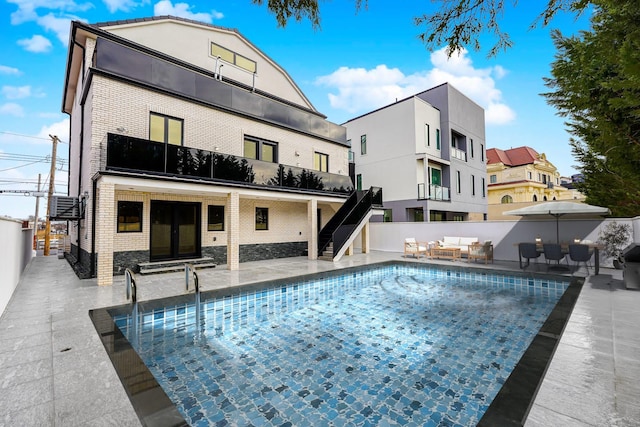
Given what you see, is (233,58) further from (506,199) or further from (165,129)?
(506,199)

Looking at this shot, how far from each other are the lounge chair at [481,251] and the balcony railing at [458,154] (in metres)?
10.9

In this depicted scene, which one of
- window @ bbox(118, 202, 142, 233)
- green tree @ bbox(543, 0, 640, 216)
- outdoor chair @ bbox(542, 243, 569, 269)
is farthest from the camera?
window @ bbox(118, 202, 142, 233)

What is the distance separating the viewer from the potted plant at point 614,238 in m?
10.0

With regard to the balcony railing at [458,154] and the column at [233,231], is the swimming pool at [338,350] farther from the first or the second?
the balcony railing at [458,154]

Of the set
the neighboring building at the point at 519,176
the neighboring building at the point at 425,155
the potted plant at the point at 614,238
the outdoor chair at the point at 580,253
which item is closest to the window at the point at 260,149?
the neighboring building at the point at 425,155

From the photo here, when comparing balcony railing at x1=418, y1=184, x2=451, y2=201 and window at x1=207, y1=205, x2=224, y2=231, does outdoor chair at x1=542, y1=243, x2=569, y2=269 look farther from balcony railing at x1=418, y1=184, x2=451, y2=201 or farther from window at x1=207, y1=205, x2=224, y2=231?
window at x1=207, y1=205, x2=224, y2=231

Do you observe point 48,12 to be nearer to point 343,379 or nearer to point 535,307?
point 343,379

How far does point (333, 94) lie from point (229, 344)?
18.7 m

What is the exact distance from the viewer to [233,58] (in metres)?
14.5

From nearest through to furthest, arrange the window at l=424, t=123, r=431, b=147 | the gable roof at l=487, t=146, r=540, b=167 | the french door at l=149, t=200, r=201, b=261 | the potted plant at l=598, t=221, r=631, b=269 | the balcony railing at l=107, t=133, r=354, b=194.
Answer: the balcony railing at l=107, t=133, r=354, b=194 < the potted plant at l=598, t=221, r=631, b=269 < the french door at l=149, t=200, r=201, b=261 < the window at l=424, t=123, r=431, b=147 < the gable roof at l=487, t=146, r=540, b=167

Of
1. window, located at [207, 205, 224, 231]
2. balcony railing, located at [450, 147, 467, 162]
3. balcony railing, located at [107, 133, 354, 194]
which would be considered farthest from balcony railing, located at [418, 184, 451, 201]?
window, located at [207, 205, 224, 231]

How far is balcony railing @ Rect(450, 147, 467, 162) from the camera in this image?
2098 cm

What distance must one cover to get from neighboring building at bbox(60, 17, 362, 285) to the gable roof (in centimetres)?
2862

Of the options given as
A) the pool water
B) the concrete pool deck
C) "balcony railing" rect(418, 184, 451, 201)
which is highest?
"balcony railing" rect(418, 184, 451, 201)
